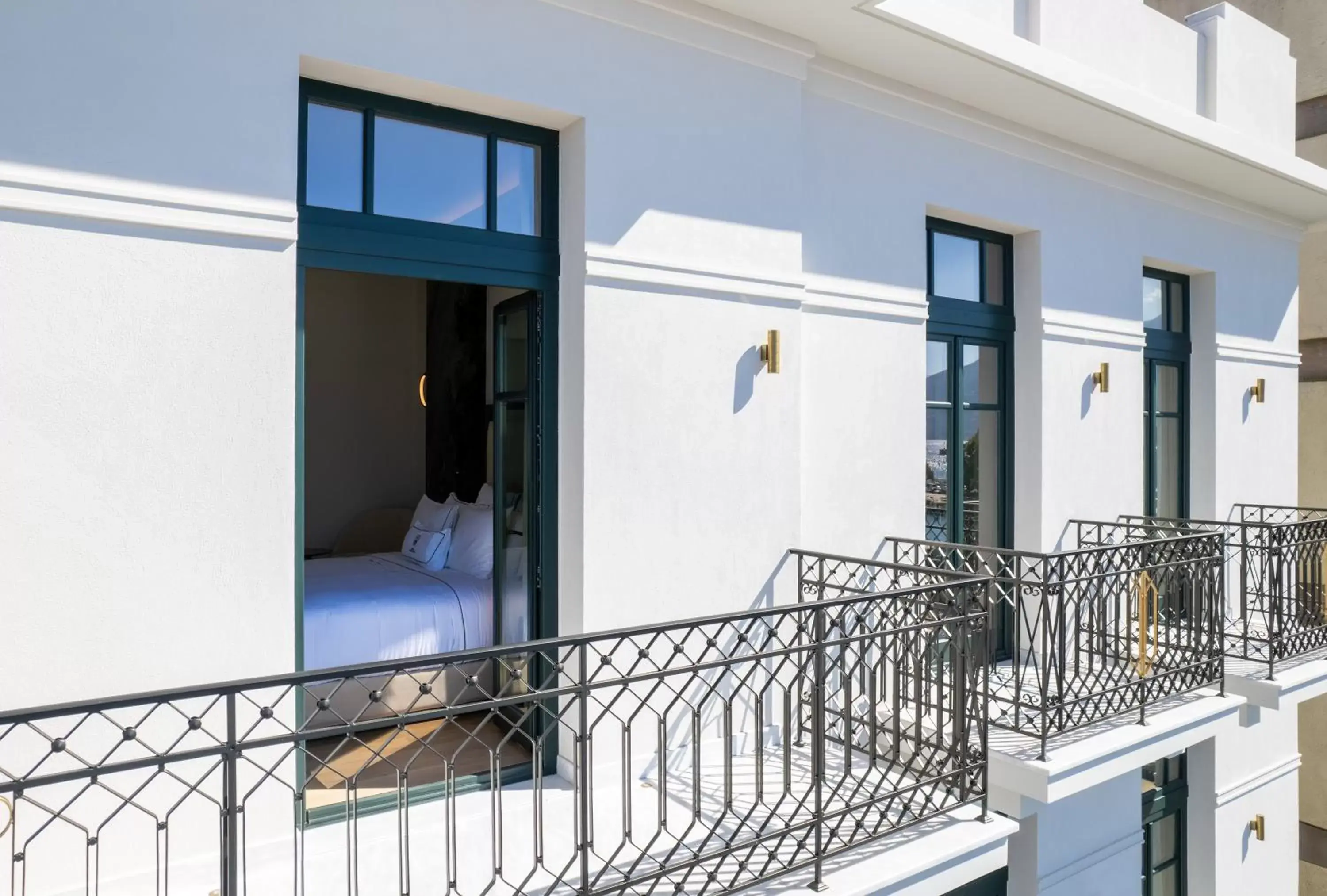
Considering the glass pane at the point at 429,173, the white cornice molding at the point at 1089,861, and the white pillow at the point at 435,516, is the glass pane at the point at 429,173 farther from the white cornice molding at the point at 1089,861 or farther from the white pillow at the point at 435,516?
the white cornice molding at the point at 1089,861

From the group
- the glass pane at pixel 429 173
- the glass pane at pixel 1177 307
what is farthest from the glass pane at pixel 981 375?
the glass pane at pixel 429 173

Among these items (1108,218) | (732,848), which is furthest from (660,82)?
(1108,218)

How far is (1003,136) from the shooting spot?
19.2 feet

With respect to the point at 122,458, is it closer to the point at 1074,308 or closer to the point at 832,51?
the point at 832,51

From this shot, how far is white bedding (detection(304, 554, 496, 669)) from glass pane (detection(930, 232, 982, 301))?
3595 mm

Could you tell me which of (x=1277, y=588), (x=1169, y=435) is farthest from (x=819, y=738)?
(x=1169, y=435)

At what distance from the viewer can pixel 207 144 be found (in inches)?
121

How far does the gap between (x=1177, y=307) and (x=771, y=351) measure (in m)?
5.27

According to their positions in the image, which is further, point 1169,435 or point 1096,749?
point 1169,435

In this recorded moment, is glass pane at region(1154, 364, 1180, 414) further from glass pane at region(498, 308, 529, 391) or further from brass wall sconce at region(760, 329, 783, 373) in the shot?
glass pane at region(498, 308, 529, 391)

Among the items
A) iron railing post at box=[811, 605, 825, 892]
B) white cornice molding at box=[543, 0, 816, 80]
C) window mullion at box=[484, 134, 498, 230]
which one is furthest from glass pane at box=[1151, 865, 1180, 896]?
window mullion at box=[484, 134, 498, 230]

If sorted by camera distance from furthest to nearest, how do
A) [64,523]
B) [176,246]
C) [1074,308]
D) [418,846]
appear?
[1074,308] < [418,846] < [176,246] < [64,523]

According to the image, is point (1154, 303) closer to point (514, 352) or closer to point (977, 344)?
point (977, 344)

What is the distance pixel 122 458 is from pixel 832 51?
13.1 feet
